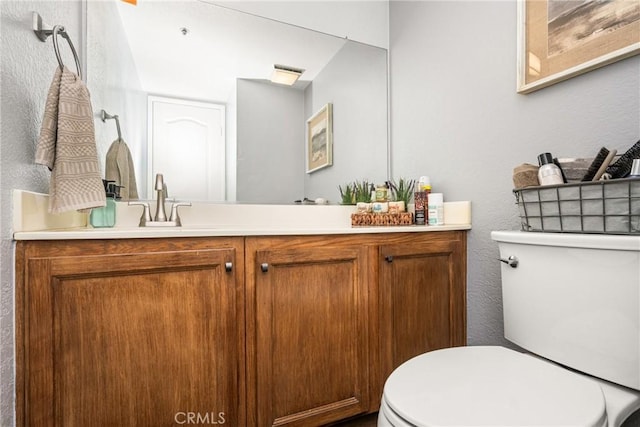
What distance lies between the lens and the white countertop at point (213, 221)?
2.51ft

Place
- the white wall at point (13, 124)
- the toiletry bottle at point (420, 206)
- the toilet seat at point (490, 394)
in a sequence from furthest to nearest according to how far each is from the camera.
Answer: the toiletry bottle at point (420, 206) → the white wall at point (13, 124) → the toilet seat at point (490, 394)

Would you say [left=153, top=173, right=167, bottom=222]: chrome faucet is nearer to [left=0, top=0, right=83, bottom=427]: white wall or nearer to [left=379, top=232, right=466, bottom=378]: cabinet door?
[left=0, top=0, right=83, bottom=427]: white wall

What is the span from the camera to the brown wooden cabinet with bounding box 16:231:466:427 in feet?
2.48

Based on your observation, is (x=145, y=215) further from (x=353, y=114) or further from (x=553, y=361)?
(x=553, y=361)

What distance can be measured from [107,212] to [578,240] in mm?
1423

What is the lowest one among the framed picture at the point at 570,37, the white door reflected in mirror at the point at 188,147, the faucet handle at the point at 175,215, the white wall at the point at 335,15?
the faucet handle at the point at 175,215

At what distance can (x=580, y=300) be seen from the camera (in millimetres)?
775

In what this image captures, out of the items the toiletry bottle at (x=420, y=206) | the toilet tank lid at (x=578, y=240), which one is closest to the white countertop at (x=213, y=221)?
the toiletry bottle at (x=420, y=206)

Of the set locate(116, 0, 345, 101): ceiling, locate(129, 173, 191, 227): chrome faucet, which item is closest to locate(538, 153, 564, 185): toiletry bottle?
locate(116, 0, 345, 101): ceiling

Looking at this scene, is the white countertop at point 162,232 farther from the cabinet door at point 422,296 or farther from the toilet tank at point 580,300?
the toilet tank at point 580,300

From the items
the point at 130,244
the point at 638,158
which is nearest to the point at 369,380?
the point at 130,244

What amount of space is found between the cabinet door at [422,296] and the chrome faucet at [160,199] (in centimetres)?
85

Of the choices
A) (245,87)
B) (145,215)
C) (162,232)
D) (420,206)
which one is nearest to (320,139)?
(245,87)

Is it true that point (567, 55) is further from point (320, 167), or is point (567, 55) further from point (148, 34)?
point (148, 34)
